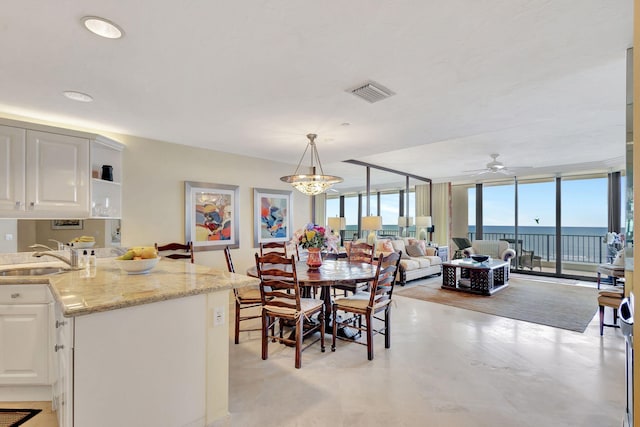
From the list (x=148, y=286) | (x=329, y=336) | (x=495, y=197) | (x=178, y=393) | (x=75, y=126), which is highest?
(x=75, y=126)

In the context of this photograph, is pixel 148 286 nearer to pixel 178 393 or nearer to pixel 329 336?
pixel 178 393

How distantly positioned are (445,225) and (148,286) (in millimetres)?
8767

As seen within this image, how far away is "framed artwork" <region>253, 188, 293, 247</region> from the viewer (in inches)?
207

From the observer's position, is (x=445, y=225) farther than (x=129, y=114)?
Yes

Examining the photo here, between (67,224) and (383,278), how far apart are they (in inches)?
133

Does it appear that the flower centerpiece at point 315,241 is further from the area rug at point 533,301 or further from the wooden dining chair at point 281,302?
the area rug at point 533,301

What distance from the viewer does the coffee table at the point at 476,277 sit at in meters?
5.47

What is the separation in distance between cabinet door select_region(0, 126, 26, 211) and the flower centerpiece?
269cm

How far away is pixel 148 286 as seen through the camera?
6.13ft

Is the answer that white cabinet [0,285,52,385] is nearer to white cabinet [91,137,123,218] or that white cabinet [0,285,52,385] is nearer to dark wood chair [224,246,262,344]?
white cabinet [91,137,123,218]

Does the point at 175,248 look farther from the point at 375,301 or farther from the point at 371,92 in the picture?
the point at 371,92

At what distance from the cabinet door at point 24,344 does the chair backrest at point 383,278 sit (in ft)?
8.58

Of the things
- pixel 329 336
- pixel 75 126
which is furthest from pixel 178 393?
pixel 75 126

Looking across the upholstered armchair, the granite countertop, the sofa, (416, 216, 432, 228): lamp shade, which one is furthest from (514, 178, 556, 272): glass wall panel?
the granite countertop
